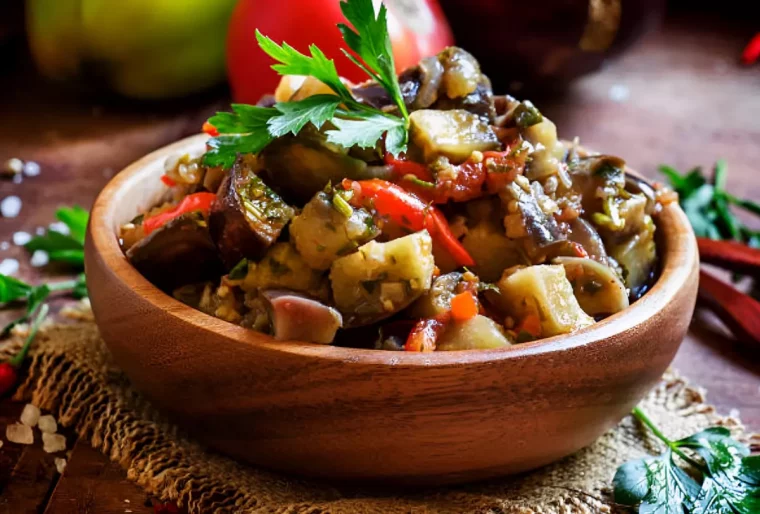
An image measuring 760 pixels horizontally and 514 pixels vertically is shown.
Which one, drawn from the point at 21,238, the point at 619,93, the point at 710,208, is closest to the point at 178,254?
the point at 21,238

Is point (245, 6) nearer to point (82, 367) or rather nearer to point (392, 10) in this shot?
point (392, 10)

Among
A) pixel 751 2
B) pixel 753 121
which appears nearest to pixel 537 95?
pixel 753 121

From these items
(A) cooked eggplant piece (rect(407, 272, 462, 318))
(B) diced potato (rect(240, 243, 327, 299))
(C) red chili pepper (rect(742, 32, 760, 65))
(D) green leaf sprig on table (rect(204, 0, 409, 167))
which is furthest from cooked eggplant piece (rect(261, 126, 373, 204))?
(C) red chili pepper (rect(742, 32, 760, 65))

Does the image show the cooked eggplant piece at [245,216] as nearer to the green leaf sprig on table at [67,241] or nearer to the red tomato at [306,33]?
the green leaf sprig on table at [67,241]

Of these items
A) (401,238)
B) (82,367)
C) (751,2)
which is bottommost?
(751,2)

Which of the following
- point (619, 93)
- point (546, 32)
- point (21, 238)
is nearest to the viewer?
point (21, 238)

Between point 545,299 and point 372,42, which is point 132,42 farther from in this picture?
point 545,299
